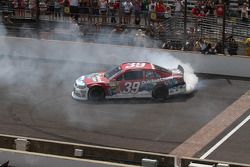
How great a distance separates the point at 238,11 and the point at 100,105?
11.2 meters

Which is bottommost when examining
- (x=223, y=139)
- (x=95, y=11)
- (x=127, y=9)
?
(x=223, y=139)

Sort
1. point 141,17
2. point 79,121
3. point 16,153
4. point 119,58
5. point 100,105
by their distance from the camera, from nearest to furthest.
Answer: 1. point 16,153
2. point 79,121
3. point 100,105
4. point 119,58
5. point 141,17

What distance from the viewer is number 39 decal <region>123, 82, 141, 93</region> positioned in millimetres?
20609

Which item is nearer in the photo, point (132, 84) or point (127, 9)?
point (132, 84)

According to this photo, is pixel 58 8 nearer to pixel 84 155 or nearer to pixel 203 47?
pixel 203 47

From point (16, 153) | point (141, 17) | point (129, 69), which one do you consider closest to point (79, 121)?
point (129, 69)

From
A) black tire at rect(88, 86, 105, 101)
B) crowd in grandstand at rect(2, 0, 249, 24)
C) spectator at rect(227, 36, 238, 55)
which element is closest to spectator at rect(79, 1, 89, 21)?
crowd in grandstand at rect(2, 0, 249, 24)

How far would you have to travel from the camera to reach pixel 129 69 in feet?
67.8

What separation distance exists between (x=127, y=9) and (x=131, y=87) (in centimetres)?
846

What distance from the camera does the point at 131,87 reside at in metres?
20.6

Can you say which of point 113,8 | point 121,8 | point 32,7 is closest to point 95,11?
point 113,8

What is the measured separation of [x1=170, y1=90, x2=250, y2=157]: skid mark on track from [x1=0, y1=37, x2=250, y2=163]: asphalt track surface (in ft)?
0.66

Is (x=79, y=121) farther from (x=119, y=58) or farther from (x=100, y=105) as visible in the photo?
(x=119, y=58)

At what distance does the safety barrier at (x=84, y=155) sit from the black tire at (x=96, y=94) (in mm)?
7973
